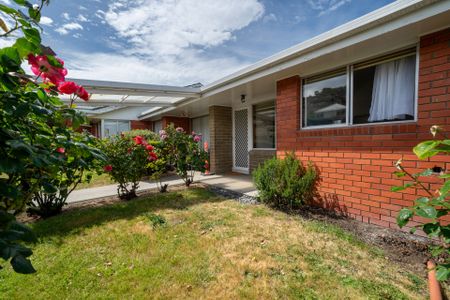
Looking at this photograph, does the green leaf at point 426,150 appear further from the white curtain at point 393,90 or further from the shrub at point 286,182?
the shrub at point 286,182

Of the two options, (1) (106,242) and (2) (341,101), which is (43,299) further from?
(2) (341,101)

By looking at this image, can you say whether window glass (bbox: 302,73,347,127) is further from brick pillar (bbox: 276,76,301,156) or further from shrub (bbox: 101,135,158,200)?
shrub (bbox: 101,135,158,200)

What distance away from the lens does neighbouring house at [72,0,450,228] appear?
115 inches

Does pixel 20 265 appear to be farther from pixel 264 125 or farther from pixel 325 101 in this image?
pixel 264 125

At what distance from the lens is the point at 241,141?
903 centimetres

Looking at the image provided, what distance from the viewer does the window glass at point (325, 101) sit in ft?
13.7

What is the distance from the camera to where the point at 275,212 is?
4.34m

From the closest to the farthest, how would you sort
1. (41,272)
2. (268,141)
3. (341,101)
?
(41,272) → (341,101) → (268,141)

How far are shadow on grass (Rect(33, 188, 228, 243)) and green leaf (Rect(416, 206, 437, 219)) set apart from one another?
13.1 ft

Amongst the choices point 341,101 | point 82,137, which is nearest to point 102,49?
point 82,137

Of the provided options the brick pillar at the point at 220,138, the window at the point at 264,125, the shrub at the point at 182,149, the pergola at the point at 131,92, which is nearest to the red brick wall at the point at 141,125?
the pergola at the point at 131,92

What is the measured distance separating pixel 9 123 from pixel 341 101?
4679 mm

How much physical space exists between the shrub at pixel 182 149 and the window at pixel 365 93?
3.22 metres

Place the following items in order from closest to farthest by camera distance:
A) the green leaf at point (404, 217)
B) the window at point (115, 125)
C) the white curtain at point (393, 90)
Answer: the green leaf at point (404, 217) → the white curtain at point (393, 90) → the window at point (115, 125)
